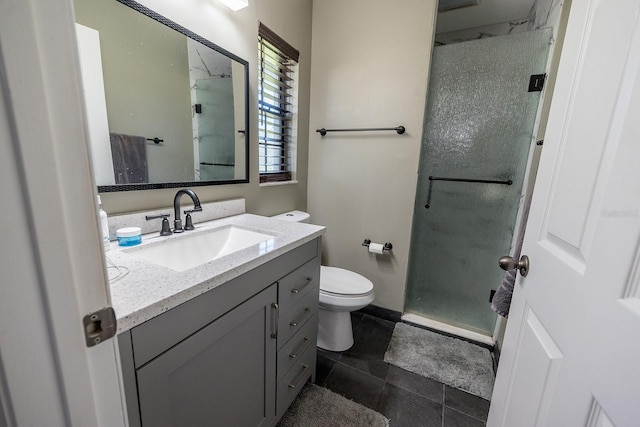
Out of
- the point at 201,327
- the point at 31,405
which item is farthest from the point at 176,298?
the point at 31,405

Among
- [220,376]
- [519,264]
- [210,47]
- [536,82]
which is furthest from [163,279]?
[536,82]

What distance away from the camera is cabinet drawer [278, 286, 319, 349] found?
3.48 ft

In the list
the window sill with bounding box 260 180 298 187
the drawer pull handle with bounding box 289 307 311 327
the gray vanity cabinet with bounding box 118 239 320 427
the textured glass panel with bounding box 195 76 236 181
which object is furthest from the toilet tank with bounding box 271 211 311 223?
the drawer pull handle with bounding box 289 307 311 327

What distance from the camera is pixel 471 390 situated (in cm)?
144

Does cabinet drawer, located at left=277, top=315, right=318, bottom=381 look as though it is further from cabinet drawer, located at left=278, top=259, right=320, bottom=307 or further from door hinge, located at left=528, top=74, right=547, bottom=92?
door hinge, located at left=528, top=74, right=547, bottom=92

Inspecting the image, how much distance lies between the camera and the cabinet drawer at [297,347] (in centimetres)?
111

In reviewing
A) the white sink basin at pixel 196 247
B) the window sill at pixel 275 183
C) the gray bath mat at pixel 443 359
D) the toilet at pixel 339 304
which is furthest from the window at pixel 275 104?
the gray bath mat at pixel 443 359

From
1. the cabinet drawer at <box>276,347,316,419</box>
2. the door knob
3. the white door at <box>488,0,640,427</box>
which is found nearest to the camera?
the white door at <box>488,0,640,427</box>

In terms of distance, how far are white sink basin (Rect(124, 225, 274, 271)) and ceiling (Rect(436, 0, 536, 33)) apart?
91.8 inches

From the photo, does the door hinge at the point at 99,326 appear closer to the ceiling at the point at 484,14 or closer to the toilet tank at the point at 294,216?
the toilet tank at the point at 294,216

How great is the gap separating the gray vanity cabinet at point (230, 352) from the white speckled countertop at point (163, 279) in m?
0.03

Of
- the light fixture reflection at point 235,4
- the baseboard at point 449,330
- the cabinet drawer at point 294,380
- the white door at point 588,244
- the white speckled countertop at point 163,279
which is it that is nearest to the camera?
the white door at point 588,244

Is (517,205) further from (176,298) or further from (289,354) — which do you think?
(176,298)

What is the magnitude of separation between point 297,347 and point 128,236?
842 millimetres
